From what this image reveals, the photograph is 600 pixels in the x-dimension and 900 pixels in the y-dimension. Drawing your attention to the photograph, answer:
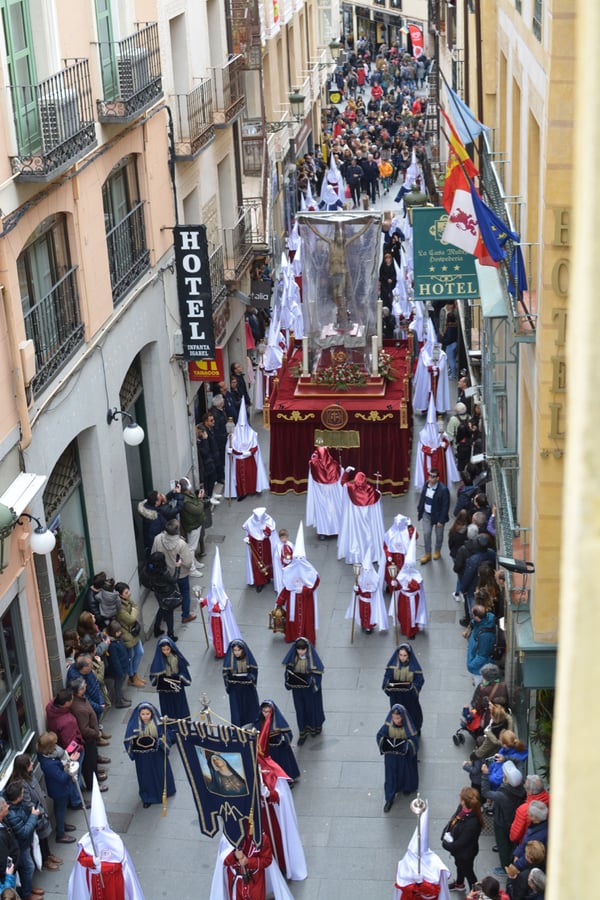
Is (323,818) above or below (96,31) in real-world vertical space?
below

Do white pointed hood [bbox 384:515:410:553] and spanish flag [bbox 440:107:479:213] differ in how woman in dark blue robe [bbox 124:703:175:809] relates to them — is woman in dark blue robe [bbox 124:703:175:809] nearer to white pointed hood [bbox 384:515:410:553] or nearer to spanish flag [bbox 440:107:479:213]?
white pointed hood [bbox 384:515:410:553]

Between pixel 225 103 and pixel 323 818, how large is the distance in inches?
675

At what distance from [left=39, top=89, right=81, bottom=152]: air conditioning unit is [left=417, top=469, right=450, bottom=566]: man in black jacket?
28.3 ft

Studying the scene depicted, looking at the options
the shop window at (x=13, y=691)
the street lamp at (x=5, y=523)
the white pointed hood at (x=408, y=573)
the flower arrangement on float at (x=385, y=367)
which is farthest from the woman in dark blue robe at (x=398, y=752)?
the flower arrangement on float at (x=385, y=367)

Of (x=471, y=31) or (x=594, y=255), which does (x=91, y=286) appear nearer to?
(x=471, y=31)

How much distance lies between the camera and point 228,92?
27250 millimetres

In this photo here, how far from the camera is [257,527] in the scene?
20812mm

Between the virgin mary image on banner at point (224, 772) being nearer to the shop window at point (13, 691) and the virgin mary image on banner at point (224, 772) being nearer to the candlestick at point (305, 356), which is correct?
the shop window at point (13, 691)

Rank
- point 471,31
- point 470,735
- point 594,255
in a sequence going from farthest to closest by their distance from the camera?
point 471,31
point 470,735
point 594,255

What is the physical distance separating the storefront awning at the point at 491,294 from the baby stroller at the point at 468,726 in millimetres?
5096

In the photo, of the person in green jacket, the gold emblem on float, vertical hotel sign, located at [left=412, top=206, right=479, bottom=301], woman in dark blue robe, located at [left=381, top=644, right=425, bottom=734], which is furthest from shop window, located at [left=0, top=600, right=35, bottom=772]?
the gold emblem on float

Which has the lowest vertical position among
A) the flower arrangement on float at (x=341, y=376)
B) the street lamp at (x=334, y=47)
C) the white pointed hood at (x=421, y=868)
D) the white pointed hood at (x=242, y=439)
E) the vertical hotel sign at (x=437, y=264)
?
the white pointed hood at (x=242, y=439)

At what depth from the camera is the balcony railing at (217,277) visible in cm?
2570

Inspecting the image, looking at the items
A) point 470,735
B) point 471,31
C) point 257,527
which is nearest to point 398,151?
point 471,31
